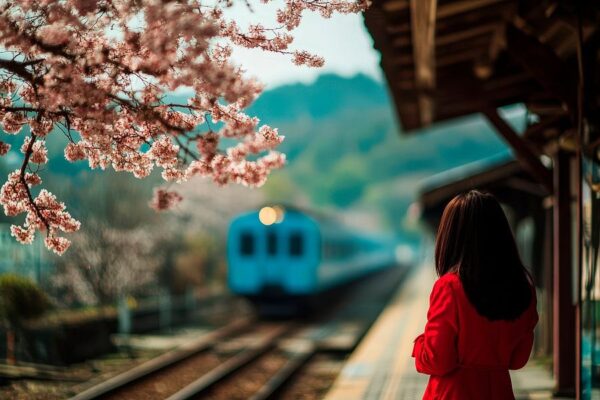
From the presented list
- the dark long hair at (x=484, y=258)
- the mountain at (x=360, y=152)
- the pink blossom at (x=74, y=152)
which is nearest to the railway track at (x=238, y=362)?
the pink blossom at (x=74, y=152)

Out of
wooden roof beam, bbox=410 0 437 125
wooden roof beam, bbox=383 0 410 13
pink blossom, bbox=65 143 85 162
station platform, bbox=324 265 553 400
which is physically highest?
wooden roof beam, bbox=383 0 410 13

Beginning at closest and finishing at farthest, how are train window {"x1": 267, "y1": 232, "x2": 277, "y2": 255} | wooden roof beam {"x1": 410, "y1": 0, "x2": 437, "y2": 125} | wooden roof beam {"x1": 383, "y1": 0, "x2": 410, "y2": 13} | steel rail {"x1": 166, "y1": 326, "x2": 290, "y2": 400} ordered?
wooden roof beam {"x1": 410, "y1": 0, "x2": 437, "y2": 125} < wooden roof beam {"x1": 383, "y1": 0, "x2": 410, "y2": 13} < steel rail {"x1": 166, "y1": 326, "x2": 290, "y2": 400} < train window {"x1": 267, "y1": 232, "x2": 277, "y2": 255}

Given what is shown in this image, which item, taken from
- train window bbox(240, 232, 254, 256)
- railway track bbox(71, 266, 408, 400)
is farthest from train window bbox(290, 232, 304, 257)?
railway track bbox(71, 266, 408, 400)

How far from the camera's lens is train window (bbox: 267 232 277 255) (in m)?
16.8

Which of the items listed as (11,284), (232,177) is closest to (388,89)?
(232,177)

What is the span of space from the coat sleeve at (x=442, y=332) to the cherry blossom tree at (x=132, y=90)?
1224 mm

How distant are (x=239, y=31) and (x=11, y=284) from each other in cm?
613

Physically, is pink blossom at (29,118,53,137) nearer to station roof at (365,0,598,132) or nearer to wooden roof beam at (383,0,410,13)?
station roof at (365,0,598,132)

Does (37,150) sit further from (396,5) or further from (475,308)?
(396,5)

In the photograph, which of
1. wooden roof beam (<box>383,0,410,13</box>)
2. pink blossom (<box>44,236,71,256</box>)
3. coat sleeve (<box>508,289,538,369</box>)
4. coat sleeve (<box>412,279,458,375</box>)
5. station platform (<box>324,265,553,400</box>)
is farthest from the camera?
station platform (<box>324,265,553,400</box>)

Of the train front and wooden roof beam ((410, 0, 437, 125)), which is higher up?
wooden roof beam ((410, 0, 437, 125))

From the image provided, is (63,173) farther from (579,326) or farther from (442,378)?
(442,378)

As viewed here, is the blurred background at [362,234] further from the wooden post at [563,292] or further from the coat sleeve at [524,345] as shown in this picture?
the coat sleeve at [524,345]

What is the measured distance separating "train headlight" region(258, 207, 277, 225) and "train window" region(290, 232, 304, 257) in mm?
594
